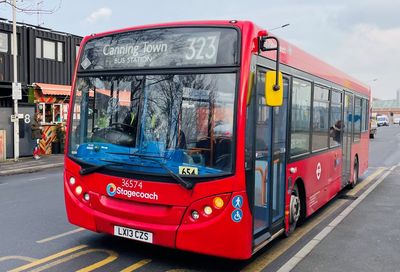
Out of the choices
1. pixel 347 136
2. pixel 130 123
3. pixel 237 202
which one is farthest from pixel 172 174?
pixel 347 136

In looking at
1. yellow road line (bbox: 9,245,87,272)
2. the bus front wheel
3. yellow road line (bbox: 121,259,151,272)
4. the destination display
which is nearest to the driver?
the destination display

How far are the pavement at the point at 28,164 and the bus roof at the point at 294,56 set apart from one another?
10854 mm

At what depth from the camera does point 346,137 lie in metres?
10.2

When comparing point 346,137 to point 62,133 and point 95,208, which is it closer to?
point 95,208

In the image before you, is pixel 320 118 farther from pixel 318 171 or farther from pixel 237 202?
pixel 237 202

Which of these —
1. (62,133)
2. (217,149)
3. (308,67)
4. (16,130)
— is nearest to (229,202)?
(217,149)

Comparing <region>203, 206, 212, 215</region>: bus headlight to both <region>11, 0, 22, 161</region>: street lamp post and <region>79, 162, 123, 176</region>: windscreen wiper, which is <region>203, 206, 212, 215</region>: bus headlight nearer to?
<region>79, 162, 123, 176</region>: windscreen wiper

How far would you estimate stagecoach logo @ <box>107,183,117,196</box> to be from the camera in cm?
533

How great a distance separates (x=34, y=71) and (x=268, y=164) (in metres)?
18.2

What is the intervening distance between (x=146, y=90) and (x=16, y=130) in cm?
1454

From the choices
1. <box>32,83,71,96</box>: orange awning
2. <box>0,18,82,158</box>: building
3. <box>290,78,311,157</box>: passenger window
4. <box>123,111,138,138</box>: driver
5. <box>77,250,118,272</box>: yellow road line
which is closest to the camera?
<box>77,250,118,272</box>: yellow road line

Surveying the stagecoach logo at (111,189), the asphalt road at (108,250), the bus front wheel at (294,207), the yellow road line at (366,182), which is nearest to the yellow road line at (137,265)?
the asphalt road at (108,250)

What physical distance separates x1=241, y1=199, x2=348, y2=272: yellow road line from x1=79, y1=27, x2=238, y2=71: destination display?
2465 millimetres

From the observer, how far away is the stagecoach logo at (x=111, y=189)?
533cm
